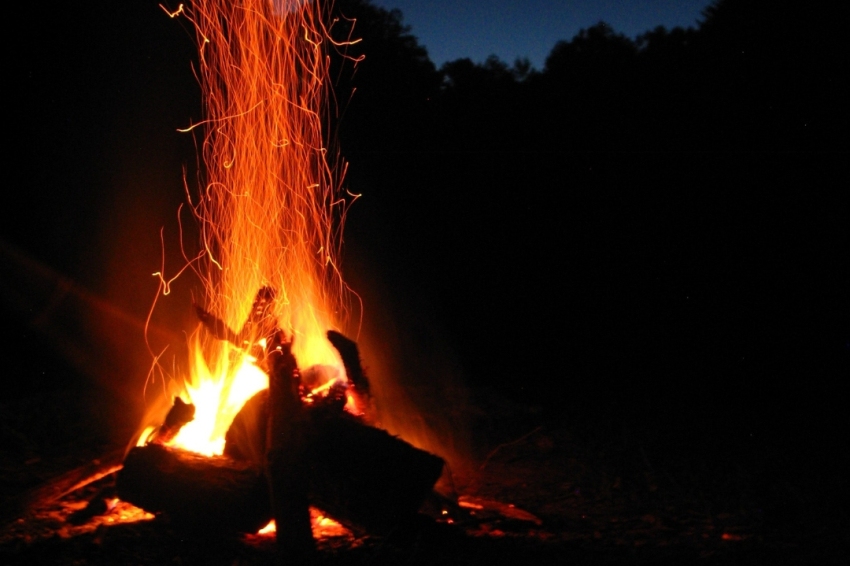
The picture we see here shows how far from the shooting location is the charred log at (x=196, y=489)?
386cm

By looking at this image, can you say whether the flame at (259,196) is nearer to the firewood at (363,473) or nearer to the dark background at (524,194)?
the firewood at (363,473)

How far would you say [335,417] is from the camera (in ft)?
14.4

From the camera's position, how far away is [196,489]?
3.96 meters

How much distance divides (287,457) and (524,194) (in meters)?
6.55

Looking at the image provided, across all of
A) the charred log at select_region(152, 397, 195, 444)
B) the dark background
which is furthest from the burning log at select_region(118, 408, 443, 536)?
the dark background

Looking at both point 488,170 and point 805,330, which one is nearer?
point 805,330

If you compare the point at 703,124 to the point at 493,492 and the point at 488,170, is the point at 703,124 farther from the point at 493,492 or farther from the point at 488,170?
the point at 493,492

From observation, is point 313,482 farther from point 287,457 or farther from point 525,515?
point 525,515

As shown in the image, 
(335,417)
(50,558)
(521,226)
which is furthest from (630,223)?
(50,558)

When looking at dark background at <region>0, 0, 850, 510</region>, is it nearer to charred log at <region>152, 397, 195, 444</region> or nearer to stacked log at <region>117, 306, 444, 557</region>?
charred log at <region>152, 397, 195, 444</region>

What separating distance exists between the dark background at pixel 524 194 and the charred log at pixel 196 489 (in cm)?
347

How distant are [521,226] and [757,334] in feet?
11.0

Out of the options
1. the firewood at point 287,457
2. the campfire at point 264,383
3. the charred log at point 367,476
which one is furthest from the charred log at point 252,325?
the charred log at point 367,476

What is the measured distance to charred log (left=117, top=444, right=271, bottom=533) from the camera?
3.86m
